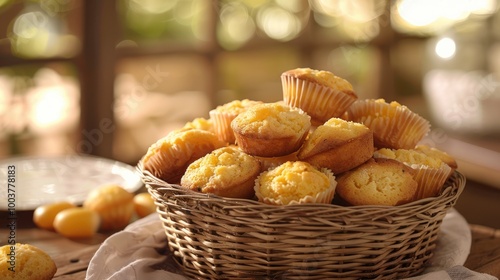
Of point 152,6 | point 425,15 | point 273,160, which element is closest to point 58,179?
point 273,160

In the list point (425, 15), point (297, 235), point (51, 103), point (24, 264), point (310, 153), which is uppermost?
point (425, 15)

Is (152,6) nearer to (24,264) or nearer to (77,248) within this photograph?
(77,248)

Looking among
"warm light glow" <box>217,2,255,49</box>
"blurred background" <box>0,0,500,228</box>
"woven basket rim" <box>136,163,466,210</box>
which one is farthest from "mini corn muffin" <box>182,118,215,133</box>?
"warm light glow" <box>217,2,255,49</box>

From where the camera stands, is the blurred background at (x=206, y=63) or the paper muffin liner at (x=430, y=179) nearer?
the paper muffin liner at (x=430, y=179)

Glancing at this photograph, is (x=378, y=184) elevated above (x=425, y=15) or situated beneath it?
situated beneath

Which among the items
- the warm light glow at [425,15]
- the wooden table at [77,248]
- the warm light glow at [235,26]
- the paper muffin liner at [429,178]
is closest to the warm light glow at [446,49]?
the warm light glow at [425,15]

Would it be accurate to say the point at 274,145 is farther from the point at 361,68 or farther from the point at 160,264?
the point at 361,68

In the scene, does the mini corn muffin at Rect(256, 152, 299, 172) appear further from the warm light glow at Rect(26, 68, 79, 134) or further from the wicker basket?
the warm light glow at Rect(26, 68, 79, 134)

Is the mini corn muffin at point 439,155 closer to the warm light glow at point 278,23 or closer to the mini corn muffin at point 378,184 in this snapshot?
the mini corn muffin at point 378,184
